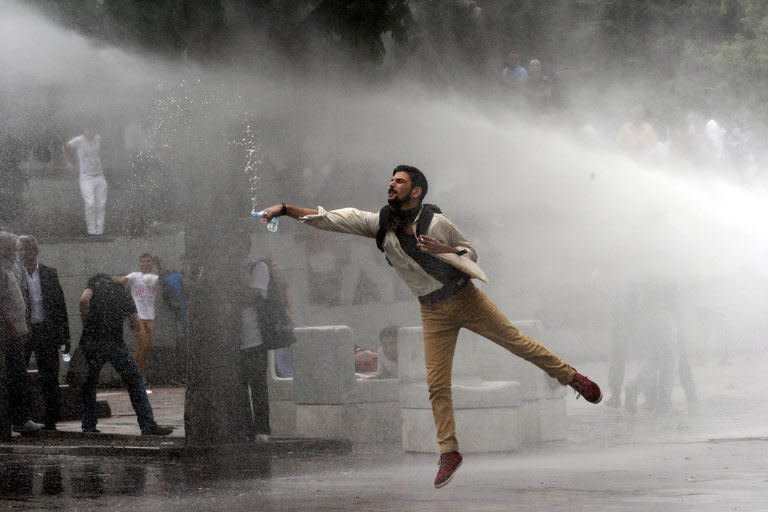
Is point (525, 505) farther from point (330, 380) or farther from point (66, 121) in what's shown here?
point (66, 121)

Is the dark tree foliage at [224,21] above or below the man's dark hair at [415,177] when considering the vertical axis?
above

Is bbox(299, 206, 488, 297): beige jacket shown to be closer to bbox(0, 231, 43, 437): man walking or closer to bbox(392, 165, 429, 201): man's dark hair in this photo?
bbox(392, 165, 429, 201): man's dark hair

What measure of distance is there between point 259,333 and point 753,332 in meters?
11.1

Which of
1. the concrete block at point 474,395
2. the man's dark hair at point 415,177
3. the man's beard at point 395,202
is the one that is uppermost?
the man's dark hair at point 415,177

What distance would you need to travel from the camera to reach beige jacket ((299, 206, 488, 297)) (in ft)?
31.9

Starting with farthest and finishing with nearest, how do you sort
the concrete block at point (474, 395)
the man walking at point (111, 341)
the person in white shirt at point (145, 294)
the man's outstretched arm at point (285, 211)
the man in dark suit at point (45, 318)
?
the person in white shirt at point (145, 294) < the man in dark suit at point (45, 318) < the man walking at point (111, 341) < the concrete block at point (474, 395) < the man's outstretched arm at point (285, 211)

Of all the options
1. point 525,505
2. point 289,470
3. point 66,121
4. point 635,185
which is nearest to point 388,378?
point 289,470

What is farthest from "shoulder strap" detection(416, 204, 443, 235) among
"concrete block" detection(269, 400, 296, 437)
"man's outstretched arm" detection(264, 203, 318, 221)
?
"concrete block" detection(269, 400, 296, 437)

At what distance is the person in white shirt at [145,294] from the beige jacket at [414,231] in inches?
414

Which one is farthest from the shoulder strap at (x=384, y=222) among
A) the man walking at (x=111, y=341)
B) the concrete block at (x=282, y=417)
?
the man walking at (x=111, y=341)

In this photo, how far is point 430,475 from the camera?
1140 centimetres

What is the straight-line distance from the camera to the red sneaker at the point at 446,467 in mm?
9922

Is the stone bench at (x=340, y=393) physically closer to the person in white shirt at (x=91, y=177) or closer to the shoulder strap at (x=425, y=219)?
the shoulder strap at (x=425, y=219)

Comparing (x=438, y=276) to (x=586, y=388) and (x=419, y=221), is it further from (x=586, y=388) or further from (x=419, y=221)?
(x=586, y=388)
